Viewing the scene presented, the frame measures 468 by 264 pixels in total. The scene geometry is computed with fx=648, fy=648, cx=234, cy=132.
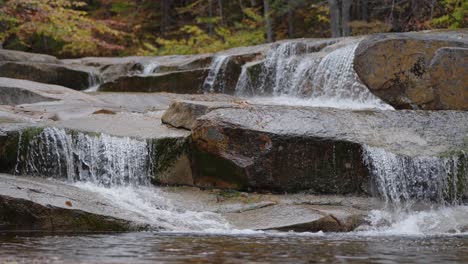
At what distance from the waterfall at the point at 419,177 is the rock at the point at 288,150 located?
0.12 metres

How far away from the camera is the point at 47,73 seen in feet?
58.2

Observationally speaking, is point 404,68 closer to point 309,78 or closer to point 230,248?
point 309,78

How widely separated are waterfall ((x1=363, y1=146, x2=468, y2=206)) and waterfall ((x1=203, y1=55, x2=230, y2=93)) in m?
7.84

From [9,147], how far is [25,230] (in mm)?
2301

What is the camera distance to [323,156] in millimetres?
9109

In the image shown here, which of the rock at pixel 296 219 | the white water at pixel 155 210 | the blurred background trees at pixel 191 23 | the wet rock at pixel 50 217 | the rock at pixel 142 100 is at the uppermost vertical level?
the blurred background trees at pixel 191 23

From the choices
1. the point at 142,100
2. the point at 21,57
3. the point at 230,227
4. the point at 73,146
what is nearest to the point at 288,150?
the point at 230,227

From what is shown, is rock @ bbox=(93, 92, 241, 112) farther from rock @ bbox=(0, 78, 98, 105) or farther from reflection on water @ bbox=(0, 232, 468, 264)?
reflection on water @ bbox=(0, 232, 468, 264)

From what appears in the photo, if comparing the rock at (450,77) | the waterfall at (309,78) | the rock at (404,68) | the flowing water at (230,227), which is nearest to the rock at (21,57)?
the waterfall at (309,78)

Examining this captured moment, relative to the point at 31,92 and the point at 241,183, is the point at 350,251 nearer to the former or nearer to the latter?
the point at 241,183

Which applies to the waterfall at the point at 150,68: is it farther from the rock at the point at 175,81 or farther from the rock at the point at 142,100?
the rock at the point at 142,100

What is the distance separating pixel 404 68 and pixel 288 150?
123 inches

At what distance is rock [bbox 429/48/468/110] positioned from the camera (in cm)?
1063

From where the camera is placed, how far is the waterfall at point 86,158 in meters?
9.27
